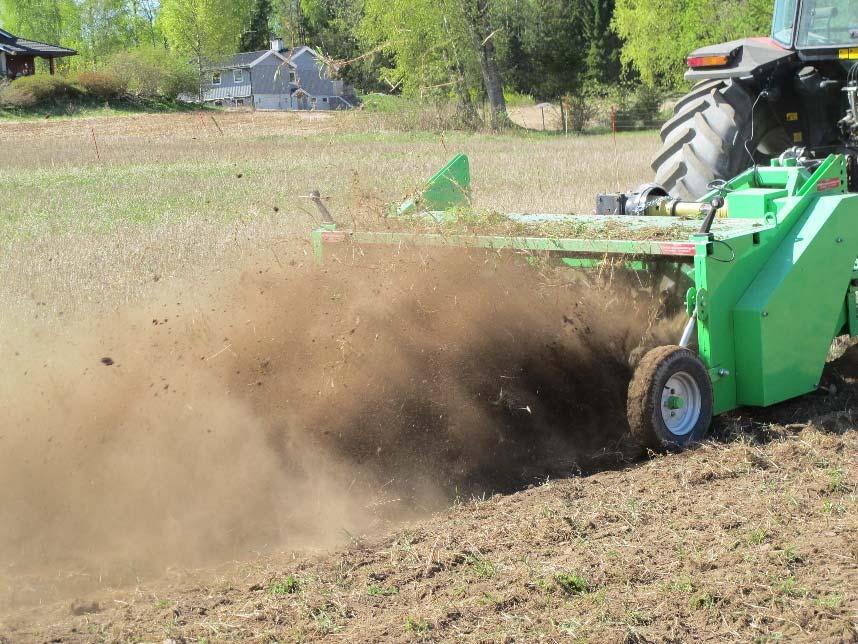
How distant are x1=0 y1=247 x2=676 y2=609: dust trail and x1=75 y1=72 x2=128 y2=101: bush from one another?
4270 centimetres

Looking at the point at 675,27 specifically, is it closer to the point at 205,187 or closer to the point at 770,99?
the point at 205,187

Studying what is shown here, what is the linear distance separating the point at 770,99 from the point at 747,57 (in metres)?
0.32

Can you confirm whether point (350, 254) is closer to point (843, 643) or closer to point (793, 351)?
point (793, 351)

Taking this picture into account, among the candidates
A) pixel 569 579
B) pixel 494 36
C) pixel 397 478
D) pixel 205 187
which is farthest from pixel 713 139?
pixel 494 36

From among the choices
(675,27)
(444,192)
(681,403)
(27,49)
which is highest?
(675,27)

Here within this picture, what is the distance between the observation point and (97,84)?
4484cm

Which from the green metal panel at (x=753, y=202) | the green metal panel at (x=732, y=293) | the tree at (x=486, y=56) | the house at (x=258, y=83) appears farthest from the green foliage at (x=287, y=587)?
the house at (x=258, y=83)

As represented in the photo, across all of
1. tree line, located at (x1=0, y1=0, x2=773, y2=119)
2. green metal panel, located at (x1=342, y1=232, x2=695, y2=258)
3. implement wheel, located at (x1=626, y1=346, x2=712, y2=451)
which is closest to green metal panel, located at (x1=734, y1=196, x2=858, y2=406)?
implement wheel, located at (x1=626, y1=346, x2=712, y2=451)

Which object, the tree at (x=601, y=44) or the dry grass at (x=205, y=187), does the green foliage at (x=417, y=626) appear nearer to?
the dry grass at (x=205, y=187)

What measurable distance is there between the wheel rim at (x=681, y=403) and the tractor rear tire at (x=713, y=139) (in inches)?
85.0

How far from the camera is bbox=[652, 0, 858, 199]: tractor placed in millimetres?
6551

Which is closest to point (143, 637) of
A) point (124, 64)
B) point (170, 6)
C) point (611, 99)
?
point (611, 99)

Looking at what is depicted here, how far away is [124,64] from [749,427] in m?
47.3

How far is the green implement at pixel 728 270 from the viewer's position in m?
4.68
